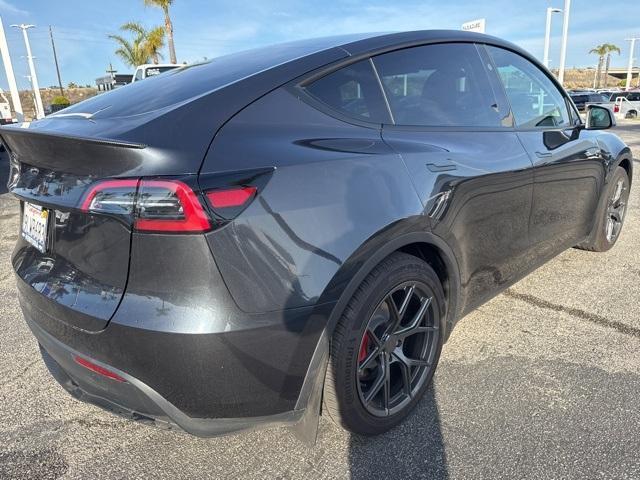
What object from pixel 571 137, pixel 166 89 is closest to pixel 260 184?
pixel 166 89

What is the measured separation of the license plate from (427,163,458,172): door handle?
1.54 meters

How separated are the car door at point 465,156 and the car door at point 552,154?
0.49 feet

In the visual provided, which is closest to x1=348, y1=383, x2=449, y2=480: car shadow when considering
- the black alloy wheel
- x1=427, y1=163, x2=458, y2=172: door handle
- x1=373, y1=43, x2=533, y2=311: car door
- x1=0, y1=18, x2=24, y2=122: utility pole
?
the black alloy wheel

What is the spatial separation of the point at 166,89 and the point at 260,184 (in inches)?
29.6

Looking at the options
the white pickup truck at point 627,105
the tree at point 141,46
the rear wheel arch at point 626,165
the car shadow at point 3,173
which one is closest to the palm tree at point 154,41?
the tree at point 141,46

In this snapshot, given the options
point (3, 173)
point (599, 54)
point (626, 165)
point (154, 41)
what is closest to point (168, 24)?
point (154, 41)

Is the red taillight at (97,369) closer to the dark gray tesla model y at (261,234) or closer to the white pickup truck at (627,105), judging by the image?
the dark gray tesla model y at (261,234)

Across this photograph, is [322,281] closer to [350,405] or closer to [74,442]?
[350,405]

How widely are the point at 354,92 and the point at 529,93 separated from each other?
5.51ft

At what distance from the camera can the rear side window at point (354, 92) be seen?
1.99 meters

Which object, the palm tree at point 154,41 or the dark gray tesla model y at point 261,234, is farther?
the palm tree at point 154,41

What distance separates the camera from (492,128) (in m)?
2.73

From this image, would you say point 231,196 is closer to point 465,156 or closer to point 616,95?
point 465,156

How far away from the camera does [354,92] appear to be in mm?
2094
